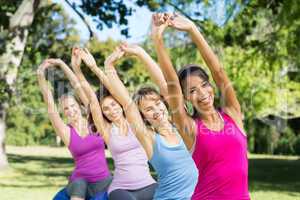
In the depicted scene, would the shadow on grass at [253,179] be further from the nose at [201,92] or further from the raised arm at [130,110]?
the nose at [201,92]

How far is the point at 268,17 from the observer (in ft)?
70.6

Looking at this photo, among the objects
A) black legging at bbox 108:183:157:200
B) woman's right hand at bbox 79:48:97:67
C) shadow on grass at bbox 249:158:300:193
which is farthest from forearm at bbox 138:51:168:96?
shadow on grass at bbox 249:158:300:193

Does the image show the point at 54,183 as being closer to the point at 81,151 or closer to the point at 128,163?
the point at 81,151

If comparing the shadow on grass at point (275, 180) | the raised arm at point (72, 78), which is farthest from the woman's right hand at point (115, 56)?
the shadow on grass at point (275, 180)

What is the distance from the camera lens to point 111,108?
20.7 ft

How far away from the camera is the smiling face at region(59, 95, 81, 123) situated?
7.73m

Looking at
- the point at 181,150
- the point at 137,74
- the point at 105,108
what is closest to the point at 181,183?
the point at 181,150

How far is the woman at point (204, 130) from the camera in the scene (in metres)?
3.94

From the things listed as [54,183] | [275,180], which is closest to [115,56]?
[54,183]

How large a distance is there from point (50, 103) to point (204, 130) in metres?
3.52

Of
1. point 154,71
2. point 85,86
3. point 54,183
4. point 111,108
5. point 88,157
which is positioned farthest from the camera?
point 54,183

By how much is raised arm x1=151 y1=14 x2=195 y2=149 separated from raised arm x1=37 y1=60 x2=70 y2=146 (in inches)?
120

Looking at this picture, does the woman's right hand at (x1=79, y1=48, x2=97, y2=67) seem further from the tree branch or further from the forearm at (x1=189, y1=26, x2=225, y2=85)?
the tree branch

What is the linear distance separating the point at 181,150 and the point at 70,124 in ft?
10.8
